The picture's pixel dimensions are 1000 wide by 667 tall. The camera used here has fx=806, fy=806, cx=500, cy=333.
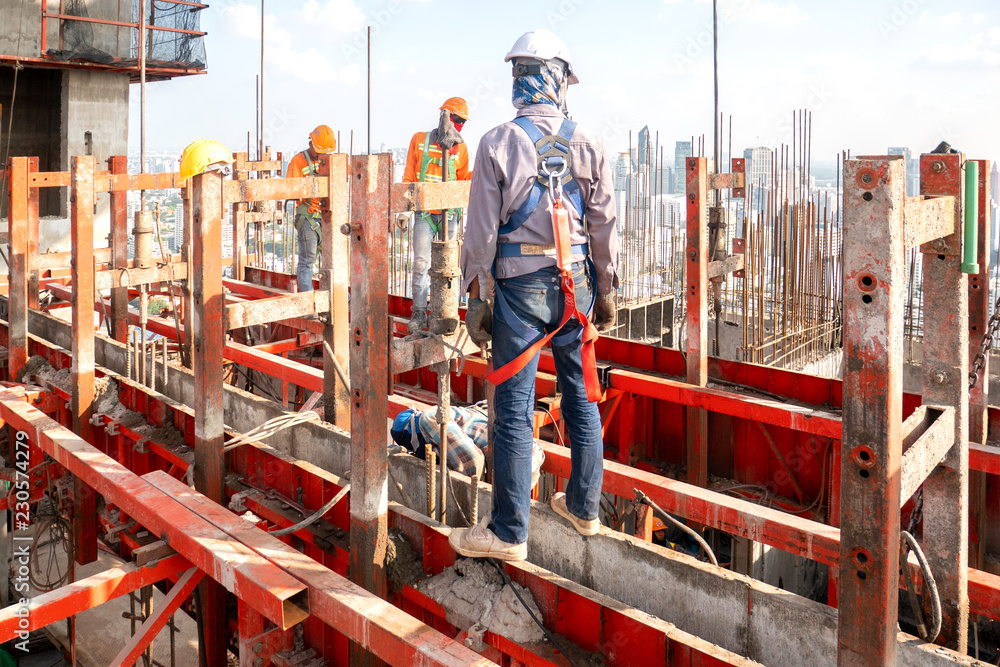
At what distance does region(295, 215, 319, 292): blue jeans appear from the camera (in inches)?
402

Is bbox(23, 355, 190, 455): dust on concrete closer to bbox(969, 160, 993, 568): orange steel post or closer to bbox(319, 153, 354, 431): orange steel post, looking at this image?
bbox(319, 153, 354, 431): orange steel post

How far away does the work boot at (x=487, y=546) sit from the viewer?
375 centimetres

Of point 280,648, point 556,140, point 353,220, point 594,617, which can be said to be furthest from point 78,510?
point 556,140

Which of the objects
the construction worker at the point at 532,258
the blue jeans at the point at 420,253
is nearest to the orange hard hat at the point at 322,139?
the blue jeans at the point at 420,253

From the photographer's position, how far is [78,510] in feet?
23.9

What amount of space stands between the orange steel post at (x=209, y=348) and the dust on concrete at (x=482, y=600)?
201cm

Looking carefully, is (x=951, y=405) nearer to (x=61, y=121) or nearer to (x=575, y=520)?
(x=575, y=520)

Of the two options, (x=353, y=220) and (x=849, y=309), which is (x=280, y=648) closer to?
(x=353, y=220)

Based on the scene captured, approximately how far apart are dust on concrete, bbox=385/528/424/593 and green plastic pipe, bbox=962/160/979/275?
2902 millimetres

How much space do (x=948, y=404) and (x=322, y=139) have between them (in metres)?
8.20

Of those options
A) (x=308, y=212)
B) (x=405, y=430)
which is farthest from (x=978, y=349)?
(x=308, y=212)

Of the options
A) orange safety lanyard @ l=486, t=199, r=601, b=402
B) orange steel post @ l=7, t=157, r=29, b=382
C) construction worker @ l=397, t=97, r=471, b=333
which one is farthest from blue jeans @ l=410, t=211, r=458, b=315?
orange steel post @ l=7, t=157, r=29, b=382

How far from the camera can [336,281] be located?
5914 mm

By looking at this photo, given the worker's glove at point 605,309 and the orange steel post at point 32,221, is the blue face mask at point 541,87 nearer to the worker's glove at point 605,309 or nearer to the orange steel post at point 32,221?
the worker's glove at point 605,309
